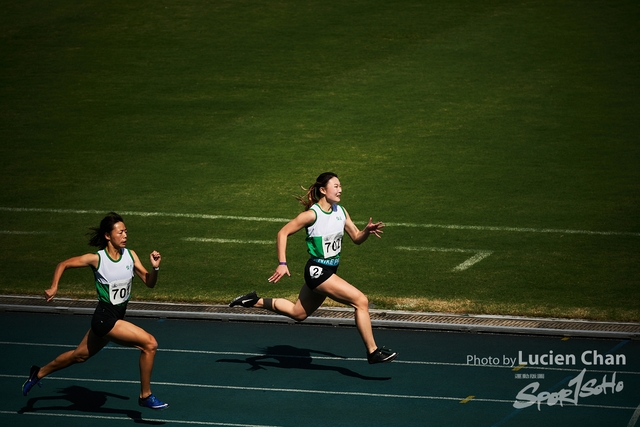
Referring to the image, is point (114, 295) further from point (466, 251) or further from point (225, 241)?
point (466, 251)

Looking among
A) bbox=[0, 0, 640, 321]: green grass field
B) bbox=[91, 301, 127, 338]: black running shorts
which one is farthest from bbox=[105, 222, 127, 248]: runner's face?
bbox=[0, 0, 640, 321]: green grass field

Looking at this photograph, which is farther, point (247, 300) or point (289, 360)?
point (289, 360)

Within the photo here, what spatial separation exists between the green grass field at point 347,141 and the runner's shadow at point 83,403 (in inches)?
135

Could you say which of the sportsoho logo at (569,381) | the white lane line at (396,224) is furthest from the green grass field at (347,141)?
the sportsoho logo at (569,381)

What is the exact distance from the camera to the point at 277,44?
2636 centimetres

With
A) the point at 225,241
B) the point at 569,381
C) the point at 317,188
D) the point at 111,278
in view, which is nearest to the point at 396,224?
the point at 225,241

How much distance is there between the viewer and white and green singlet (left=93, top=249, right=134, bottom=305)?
8594 millimetres

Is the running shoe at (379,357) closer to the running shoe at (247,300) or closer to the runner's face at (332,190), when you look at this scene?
the running shoe at (247,300)

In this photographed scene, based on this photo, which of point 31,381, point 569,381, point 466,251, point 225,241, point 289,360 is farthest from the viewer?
point 225,241

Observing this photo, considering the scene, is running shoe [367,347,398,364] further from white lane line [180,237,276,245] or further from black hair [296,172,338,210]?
white lane line [180,237,276,245]

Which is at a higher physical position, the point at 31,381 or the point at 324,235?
the point at 324,235

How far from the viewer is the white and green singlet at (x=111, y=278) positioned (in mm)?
8594

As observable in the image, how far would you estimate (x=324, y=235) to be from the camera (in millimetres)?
9742

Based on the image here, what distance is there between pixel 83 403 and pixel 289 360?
245cm
